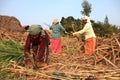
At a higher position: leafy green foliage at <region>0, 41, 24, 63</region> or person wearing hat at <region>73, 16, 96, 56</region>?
person wearing hat at <region>73, 16, 96, 56</region>

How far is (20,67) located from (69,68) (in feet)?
3.41

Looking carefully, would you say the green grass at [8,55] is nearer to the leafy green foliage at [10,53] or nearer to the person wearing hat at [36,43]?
the leafy green foliage at [10,53]

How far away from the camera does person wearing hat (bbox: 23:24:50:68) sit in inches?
294

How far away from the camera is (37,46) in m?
7.90

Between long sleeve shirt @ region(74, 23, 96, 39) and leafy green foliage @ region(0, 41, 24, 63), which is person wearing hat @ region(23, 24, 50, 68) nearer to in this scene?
leafy green foliage @ region(0, 41, 24, 63)

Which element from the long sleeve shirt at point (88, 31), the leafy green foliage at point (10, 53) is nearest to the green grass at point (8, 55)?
the leafy green foliage at point (10, 53)

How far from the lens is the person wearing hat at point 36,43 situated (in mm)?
7469

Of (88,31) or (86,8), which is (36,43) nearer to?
(88,31)

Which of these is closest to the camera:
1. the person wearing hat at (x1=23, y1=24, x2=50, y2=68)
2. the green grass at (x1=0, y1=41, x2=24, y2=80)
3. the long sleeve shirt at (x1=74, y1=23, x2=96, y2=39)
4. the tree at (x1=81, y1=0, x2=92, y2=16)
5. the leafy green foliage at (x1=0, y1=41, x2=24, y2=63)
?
the person wearing hat at (x1=23, y1=24, x2=50, y2=68)

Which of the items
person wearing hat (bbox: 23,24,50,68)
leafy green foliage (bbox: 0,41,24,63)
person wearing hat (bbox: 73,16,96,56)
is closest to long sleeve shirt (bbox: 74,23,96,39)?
person wearing hat (bbox: 73,16,96,56)

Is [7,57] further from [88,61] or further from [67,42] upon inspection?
[67,42]

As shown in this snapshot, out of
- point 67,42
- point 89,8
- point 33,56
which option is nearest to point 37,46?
point 33,56

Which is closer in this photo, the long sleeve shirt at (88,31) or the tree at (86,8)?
the long sleeve shirt at (88,31)

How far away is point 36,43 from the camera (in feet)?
25.7
